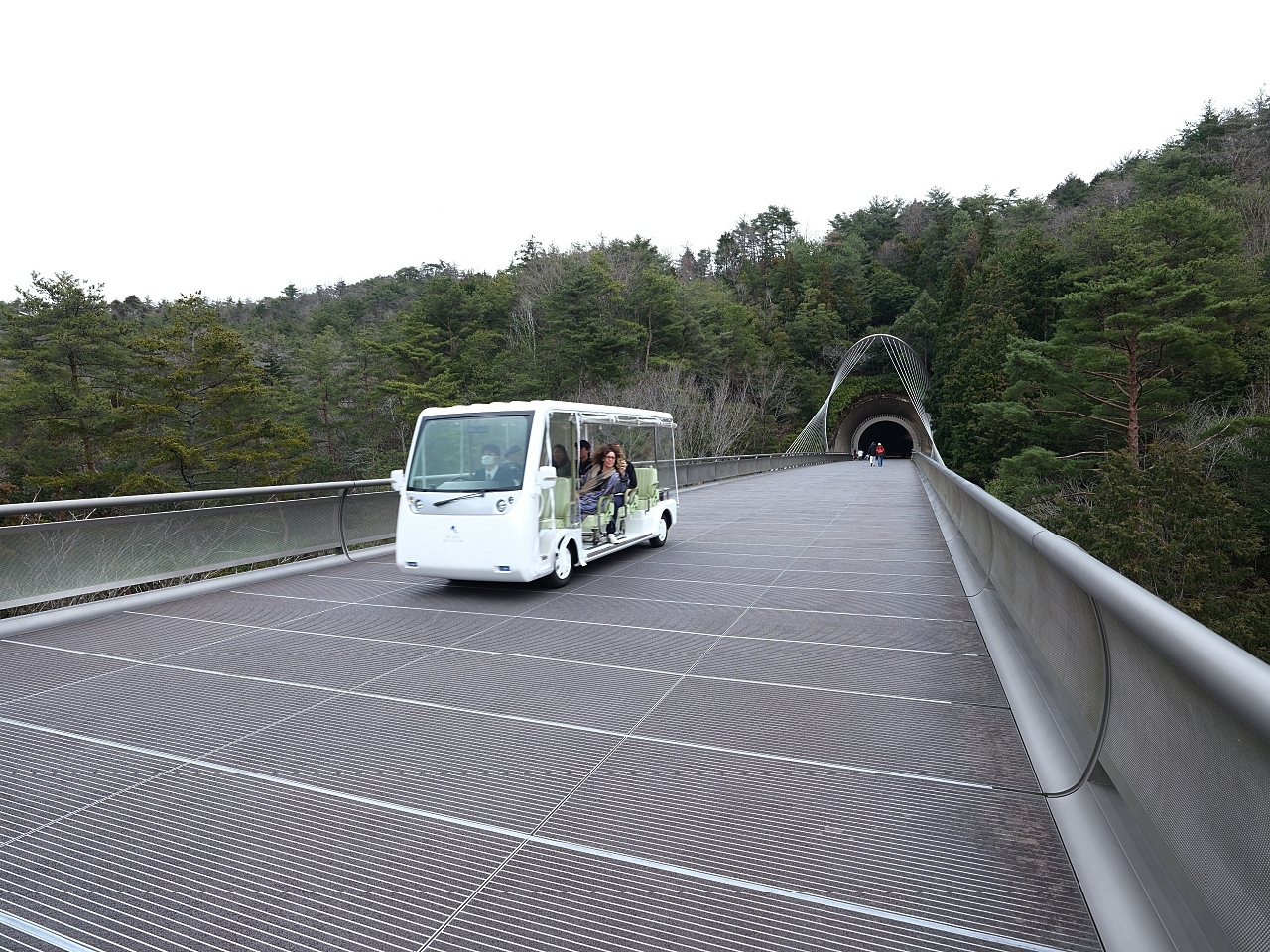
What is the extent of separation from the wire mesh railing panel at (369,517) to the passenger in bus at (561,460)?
3.29m

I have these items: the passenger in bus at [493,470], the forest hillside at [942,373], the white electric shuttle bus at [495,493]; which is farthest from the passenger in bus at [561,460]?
the forest hillside at [942,373]

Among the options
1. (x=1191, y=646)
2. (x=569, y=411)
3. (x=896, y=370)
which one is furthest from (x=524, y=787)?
(x=896, y=370)

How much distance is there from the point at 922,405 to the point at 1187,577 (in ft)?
189

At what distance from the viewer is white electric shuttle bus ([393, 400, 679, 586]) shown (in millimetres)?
8078

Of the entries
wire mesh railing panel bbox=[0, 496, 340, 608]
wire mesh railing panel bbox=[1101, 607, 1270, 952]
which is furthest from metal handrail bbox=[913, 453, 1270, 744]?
wire mesh railing panel bbox=[0, 496, 340, 608]

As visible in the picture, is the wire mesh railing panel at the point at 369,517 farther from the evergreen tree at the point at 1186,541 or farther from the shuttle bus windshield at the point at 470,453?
the evergreen tree at the point at 1186,541

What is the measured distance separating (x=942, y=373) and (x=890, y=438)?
149ft

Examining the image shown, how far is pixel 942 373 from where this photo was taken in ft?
226

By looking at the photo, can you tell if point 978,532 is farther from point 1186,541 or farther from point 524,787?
point 1186,541

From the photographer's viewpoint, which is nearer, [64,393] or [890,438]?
[64,393]

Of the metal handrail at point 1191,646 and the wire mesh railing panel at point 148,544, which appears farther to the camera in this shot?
the wire mesh railing panel at point 148,544

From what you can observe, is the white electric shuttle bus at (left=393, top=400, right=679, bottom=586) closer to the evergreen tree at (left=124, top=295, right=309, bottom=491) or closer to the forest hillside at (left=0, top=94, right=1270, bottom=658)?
the forest hillside at (left=0, top=94, right=1270, bottom=658)

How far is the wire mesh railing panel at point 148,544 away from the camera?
7375mm

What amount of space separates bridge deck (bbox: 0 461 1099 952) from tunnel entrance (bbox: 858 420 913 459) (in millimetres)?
107676
